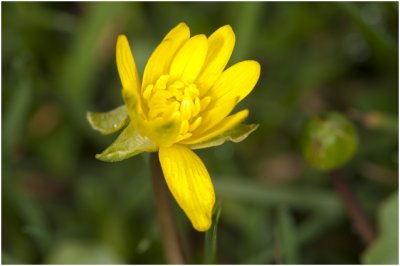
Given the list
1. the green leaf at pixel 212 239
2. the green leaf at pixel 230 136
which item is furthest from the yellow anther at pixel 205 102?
the green leaf at pixel 212 239

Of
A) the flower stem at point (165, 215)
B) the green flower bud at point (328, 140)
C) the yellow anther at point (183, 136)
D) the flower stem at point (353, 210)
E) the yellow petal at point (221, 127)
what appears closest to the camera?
the yellow petal at point (221, 127)

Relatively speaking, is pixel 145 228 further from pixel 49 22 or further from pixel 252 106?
pixel 49 22

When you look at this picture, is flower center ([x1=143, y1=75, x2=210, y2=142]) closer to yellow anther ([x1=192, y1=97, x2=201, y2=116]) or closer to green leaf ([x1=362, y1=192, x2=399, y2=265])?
yellow anther ([x1=192, y1=97, x2=201, y2=116])

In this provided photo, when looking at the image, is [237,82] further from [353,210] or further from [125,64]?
[353,210]

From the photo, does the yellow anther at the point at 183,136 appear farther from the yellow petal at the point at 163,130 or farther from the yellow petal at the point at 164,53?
the yellow petal at the point at 164,53

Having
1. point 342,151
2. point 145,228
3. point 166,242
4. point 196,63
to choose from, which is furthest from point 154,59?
point 145,228

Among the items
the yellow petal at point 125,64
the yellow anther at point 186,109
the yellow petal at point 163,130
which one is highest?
the yellow petal at point 125,64
